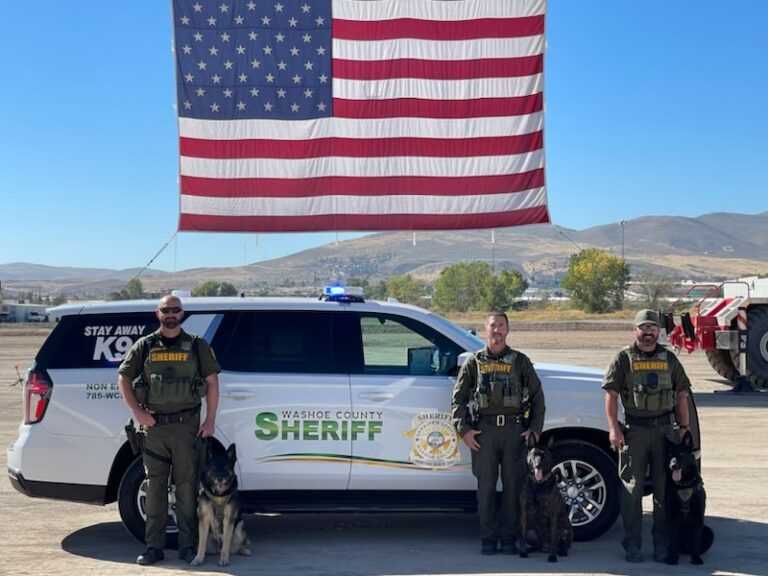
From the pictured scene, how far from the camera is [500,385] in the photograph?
692cm

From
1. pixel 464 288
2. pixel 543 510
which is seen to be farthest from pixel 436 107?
pixel 464 288

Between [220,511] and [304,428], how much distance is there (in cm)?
82

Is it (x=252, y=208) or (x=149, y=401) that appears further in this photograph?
(x=252, y=208)

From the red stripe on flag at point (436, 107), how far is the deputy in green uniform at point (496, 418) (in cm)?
1241

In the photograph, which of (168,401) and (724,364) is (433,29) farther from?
(168,401)

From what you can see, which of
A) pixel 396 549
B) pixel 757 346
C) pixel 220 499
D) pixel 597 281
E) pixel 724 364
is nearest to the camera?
pixel 220 499

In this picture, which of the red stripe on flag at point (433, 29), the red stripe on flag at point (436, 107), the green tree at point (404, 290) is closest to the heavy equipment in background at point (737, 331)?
the red stripe on flag at point (436, 107)

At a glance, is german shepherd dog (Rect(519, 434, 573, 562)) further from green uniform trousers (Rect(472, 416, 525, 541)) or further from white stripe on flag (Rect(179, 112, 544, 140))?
white stripe on flag (Rect(179, 112, 544, 140))

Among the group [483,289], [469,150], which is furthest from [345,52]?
[483,289]

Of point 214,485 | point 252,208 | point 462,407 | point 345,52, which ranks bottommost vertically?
point 214,485

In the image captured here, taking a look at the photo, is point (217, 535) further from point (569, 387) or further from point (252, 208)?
point (252, 208)

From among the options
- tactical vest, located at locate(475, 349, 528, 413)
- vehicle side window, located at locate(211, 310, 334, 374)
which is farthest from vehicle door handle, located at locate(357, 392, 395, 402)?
tactical vest, located at locate(475, 349, 528, 413)

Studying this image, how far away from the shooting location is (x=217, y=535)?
6887mm

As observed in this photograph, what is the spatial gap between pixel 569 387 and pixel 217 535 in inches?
105
